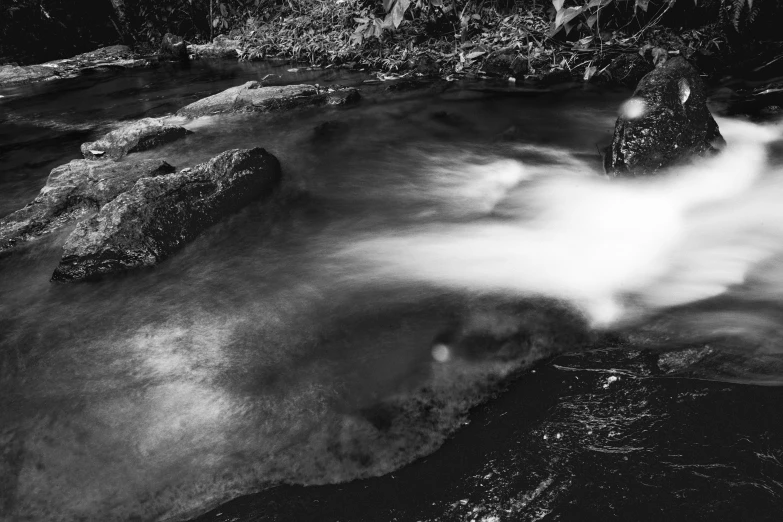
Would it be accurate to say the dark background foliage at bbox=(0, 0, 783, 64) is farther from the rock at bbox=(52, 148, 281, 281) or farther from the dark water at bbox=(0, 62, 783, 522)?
the dark water at bbox=(0, 62, 783, 522)

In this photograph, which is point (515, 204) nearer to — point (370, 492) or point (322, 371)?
point (322, 371)

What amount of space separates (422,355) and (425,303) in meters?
0.58

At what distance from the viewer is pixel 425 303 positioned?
3.31 metres

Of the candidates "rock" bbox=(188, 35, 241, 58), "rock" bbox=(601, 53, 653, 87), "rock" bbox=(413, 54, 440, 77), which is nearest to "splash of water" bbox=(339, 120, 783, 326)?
"rock" bbox=(601, 53, 653, 87)

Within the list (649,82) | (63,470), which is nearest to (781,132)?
(649,82)

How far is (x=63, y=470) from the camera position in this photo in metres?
2.36

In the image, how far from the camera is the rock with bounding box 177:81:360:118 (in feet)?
27.0

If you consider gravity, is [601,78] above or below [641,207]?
above

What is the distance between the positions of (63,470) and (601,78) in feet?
27.8

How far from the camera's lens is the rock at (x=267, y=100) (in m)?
8.23

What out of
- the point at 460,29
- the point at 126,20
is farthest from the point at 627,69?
the point at 126,20

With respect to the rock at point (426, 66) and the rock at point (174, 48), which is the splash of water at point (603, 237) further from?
the rock at point (174, 48)

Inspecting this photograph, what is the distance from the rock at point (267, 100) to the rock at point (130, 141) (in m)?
1.39

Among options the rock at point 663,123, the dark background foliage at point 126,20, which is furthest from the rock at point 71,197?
the dark background foliage at point 126,20
